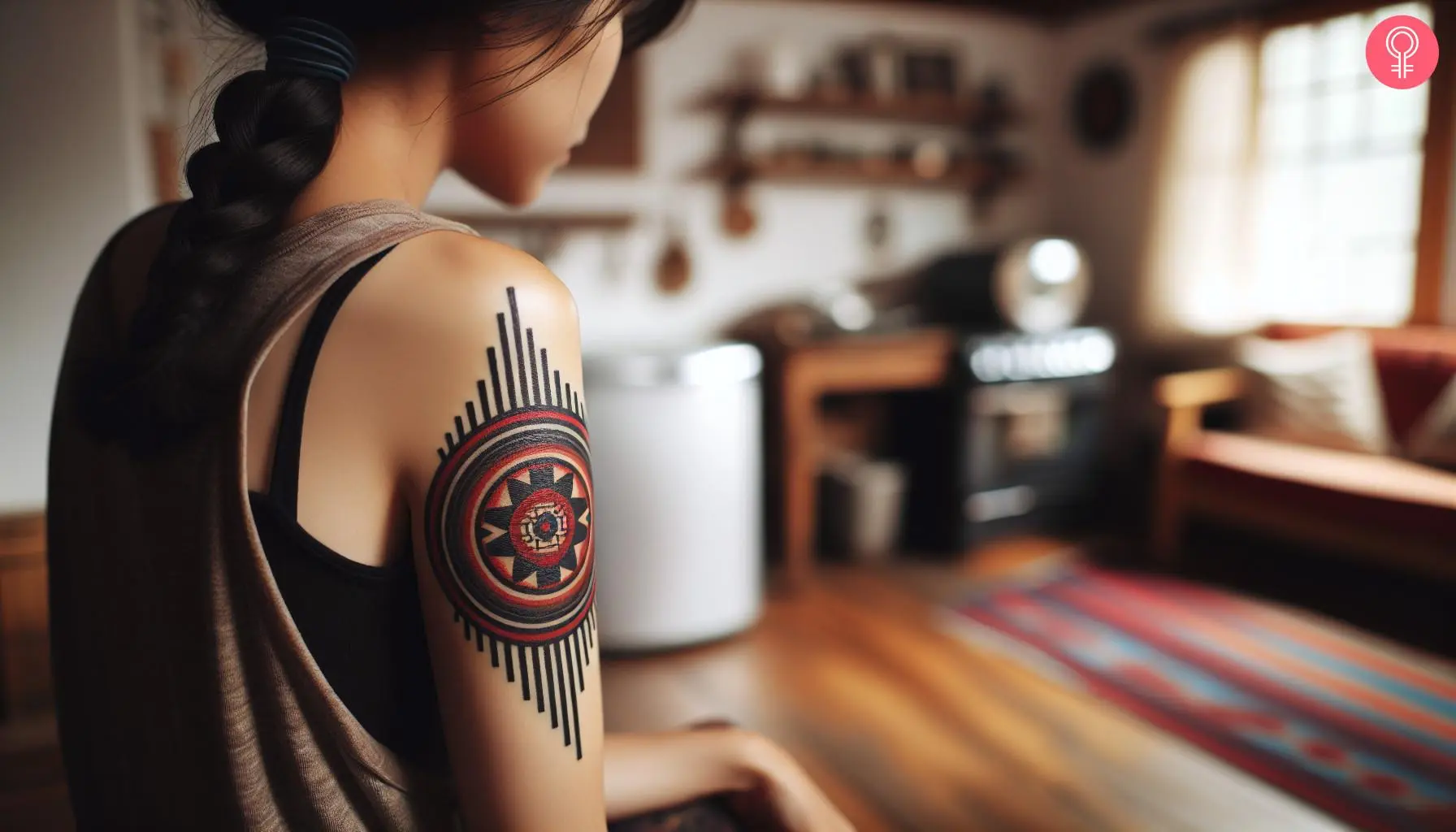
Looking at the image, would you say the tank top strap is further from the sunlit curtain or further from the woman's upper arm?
the sunlit curtain

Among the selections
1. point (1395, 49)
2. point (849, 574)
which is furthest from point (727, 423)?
point (1395, 49)

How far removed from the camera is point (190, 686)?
47 cm

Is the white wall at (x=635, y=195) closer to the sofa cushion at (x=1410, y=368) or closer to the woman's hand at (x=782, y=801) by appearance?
the woman's hand at (x=782, y=801)

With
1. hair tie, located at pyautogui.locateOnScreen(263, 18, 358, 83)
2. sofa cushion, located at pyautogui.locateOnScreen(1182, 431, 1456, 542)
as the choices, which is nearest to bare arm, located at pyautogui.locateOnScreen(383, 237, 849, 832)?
hair tie, located at pyautogui.locateOnScreen(263, 18, 358, 83)

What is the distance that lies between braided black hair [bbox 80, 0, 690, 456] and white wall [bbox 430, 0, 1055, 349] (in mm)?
2780

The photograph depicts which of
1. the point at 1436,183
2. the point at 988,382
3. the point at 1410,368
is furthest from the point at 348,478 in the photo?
the point at 1436,183

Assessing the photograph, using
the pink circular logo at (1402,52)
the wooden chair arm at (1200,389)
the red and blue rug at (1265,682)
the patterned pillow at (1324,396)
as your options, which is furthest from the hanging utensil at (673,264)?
the pink circular logo at (1402,52)

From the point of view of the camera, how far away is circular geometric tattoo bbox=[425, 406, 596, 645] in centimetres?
43

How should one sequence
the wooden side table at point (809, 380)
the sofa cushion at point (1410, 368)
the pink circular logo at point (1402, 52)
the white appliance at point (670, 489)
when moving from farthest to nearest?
the wooden side table at point (809, 380) < the sofa cushion at point (1410, 368) < the pink circular logo at point (1402, 52) < the white appliance at point (670, 489)

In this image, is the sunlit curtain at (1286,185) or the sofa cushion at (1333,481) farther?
the sunlit curtain at (1286,185)

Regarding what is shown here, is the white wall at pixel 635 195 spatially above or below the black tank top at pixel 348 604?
above

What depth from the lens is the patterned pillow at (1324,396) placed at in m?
3.22

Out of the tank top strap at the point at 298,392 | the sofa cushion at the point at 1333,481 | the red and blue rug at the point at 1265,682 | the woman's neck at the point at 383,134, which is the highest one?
the woman's neck at the point at 383,134

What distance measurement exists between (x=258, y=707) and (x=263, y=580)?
7cm
